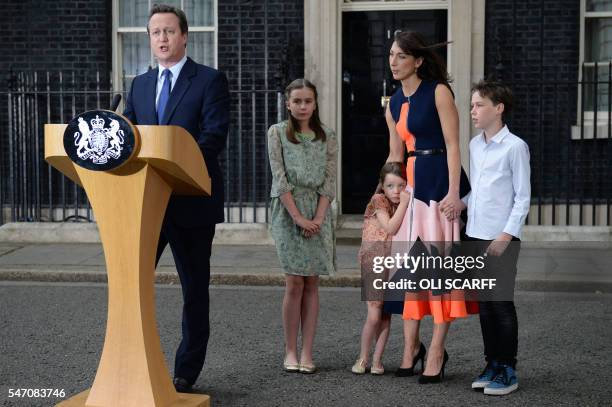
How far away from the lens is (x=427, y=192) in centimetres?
560

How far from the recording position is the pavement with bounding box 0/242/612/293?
9.13 m

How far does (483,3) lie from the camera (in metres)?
11.7

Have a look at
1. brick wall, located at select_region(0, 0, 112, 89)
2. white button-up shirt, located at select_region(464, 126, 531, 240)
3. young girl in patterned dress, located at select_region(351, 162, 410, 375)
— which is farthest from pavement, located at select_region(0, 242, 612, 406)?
brick wall, located at select_region(0, 0, 112, 89)

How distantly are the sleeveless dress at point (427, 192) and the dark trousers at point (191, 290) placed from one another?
1.13 metres

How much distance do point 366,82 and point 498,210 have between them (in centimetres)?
704

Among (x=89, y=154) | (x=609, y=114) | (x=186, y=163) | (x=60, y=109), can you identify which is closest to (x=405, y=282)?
(x=186, y=163)

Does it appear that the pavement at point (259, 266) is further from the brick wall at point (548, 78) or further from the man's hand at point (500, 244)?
the man's hand at point (500, 244)

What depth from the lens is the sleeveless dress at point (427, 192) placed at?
18.2ft

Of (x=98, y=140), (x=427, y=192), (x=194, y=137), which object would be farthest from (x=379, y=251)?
(x=98, y=140)

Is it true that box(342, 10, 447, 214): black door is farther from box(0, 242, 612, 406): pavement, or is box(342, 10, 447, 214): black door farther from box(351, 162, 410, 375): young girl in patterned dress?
box(351, 162, 410, 375): young girl in patterned dress

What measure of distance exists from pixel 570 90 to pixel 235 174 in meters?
3.92

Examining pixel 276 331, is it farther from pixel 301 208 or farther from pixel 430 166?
pixel 430 166

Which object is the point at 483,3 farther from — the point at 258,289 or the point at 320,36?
the point at 258,289

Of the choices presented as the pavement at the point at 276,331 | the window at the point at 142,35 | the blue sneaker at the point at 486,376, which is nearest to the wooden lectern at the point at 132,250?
the pavement at the point at 276,331
